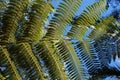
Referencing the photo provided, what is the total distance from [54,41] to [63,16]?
7.7 inches

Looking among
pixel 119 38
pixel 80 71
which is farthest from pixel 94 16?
pixel 80 71

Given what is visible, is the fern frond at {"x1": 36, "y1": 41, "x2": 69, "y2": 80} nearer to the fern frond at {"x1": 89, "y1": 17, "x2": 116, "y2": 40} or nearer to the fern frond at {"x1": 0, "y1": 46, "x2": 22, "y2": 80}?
the fern frond at {"x1": 0, "y1": 46, "x2": 22, "y2": 80}

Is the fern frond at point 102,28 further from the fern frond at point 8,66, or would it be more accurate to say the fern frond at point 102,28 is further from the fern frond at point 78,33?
the fern frond at point 8,66

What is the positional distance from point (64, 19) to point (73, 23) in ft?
0.32

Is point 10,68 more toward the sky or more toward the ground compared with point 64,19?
more toward the ground

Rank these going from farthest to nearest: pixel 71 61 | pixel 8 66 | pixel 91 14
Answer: pixel 91 14
pixel 71 61
pixel 8 66

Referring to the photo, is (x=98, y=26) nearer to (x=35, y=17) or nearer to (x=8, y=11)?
(x=35, y=17)

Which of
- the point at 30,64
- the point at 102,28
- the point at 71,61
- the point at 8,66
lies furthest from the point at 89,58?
the point at 8,66

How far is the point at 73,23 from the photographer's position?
99.0 inches

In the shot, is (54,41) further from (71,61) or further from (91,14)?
(91,14)

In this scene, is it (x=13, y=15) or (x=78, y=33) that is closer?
(x=13, y=15)

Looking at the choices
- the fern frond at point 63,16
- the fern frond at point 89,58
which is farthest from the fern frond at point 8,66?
the fern frond at point 89,58

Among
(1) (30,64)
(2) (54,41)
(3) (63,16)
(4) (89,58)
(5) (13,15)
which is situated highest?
(5) (13,15)

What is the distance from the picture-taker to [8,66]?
2293 millimetres
